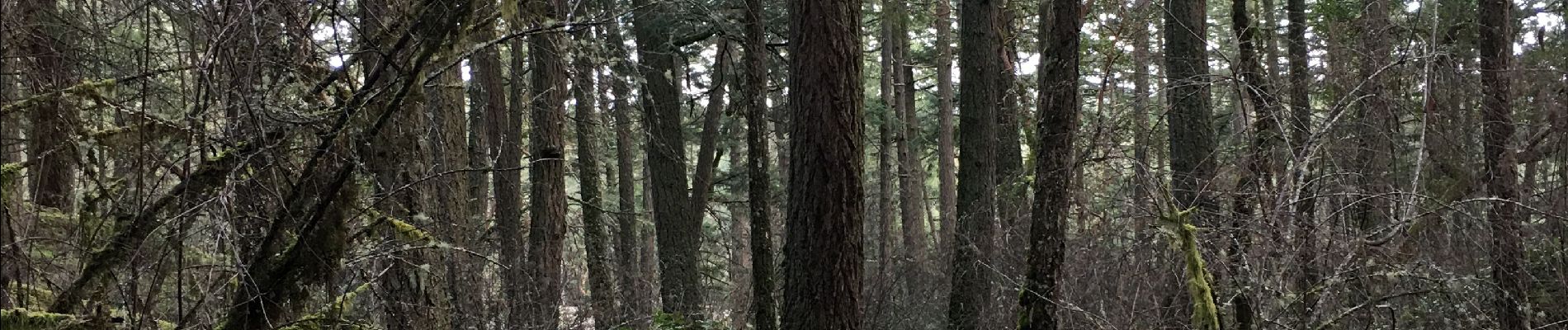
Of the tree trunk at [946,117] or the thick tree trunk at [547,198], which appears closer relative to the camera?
the thick tree trunk at [547,198]

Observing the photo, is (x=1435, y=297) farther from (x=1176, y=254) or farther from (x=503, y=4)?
(x=503, y=4)

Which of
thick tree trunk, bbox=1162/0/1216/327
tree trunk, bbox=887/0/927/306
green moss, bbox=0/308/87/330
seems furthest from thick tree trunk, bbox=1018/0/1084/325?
green moss, bbox=0/308/87/330

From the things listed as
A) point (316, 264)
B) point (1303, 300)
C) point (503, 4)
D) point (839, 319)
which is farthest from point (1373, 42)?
point (316, 264)

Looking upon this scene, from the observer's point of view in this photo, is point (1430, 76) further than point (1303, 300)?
Yes

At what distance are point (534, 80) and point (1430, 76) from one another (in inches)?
300

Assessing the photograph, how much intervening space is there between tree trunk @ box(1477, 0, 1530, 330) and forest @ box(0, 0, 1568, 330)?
3 centimetres

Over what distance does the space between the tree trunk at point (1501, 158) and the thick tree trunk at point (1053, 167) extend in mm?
3410

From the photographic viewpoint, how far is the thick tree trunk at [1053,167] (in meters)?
7.92

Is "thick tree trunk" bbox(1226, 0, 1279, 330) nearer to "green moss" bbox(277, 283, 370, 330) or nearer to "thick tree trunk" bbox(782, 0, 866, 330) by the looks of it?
"thick tree trunk" bbox(782, 0, 866, 330)

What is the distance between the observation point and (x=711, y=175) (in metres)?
15.1

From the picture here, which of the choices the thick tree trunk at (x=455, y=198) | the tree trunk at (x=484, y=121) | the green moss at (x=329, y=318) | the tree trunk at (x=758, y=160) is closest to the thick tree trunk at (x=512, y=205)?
the tree trunk at (x=484, y=121)

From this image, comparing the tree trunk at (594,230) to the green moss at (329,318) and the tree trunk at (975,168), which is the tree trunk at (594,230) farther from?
the green moss at (329,318)

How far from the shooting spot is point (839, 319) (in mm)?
7547

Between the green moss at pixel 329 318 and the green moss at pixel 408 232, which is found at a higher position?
the green moss at pixel 408 232
